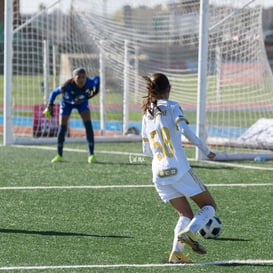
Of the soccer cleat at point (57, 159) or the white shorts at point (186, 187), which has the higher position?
the white shorts at point (186, 187)

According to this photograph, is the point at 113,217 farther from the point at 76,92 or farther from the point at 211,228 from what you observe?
the point at 76,92

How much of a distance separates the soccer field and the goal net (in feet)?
8.08

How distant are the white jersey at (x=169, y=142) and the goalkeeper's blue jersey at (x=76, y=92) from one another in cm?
755

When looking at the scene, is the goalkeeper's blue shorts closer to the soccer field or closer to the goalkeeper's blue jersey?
the goalkeeper's blue jersey

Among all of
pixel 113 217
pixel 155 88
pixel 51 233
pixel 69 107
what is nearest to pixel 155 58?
pixel 69 107

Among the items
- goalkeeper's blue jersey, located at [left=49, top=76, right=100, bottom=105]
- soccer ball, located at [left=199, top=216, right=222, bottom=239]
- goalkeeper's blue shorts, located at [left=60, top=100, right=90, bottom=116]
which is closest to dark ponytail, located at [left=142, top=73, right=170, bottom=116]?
soccer ball, located at [left=199, top=216, right=222, bottom=239]

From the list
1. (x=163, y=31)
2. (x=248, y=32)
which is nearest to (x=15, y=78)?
(x=163, y=31)

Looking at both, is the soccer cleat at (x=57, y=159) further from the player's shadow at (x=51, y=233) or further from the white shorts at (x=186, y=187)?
the white shorts at (x=186, y=187)

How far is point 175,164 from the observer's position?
816cm

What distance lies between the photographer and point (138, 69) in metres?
19.6

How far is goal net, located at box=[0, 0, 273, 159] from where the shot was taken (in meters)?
17.5

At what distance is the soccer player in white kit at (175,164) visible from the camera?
8.14 m

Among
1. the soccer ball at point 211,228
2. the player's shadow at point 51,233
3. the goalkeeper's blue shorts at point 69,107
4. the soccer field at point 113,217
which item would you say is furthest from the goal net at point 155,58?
the soccer ball at point 211,228

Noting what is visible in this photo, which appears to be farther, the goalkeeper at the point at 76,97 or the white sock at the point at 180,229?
the goalkeeper at the point at 76,97
